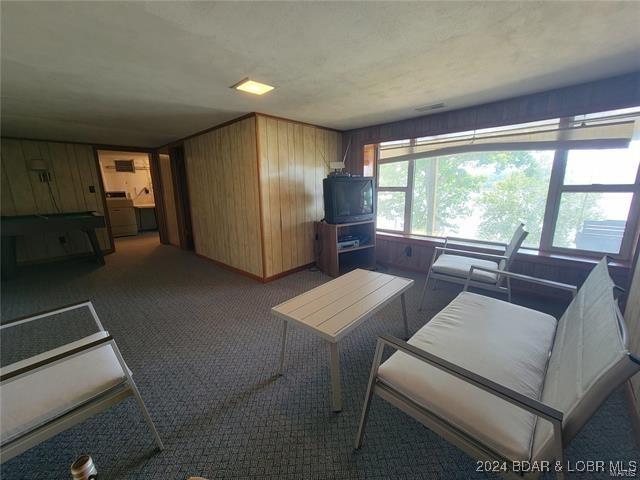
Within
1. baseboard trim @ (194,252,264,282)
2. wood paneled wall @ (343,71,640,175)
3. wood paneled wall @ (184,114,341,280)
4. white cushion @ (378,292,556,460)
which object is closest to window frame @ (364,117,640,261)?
wood paneled wall @ (343,71,640,175)

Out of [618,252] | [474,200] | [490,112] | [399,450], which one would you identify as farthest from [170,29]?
[618,252]

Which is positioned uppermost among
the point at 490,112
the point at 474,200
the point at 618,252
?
the point at 490,112

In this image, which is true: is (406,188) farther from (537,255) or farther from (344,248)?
(537,255)

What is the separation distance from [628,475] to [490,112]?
303 cm

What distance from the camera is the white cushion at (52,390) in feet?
2.99

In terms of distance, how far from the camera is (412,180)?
3.66m

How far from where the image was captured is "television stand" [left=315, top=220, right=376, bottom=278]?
3.44 meters

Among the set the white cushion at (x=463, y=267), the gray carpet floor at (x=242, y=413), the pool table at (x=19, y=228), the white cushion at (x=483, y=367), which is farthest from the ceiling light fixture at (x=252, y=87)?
the pool table at (x=19, y=228)

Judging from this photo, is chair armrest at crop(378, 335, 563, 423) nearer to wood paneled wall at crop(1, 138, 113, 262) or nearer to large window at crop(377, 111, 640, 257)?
large window at crop(377, 111, 640, 257)

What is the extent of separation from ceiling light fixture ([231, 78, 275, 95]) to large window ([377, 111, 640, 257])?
2.20m

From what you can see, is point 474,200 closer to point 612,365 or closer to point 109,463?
point 612,365

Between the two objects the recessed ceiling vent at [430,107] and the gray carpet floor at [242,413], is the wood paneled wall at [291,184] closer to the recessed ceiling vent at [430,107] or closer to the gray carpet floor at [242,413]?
the gray carpet floor at [242,413]

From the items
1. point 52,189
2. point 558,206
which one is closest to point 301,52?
point 558,206

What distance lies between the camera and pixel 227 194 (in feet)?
12.0
